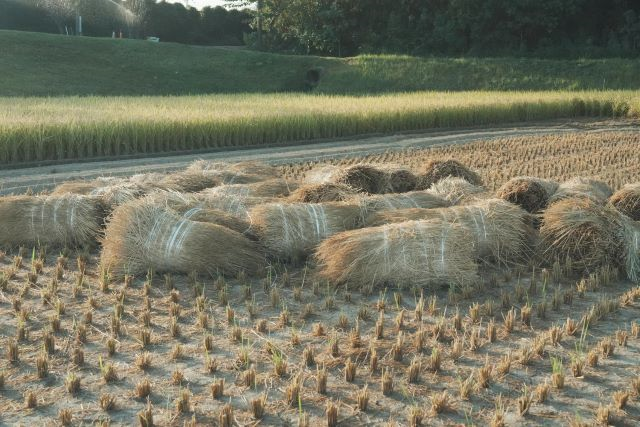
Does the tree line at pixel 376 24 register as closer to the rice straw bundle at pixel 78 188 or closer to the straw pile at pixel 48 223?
the rice straw bundle at pixel 78 188

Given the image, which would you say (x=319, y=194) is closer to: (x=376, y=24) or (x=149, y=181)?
(x=149, y=181)

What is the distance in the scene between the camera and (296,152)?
15.3m

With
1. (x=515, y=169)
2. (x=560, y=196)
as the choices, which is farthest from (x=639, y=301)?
(x=515, y=169)

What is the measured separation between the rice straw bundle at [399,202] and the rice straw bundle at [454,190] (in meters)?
0.10

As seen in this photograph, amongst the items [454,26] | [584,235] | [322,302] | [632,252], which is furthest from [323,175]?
[454,26]

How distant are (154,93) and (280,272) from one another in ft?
93.9

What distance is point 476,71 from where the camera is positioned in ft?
111

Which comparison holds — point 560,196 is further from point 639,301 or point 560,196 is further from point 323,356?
point 323,356

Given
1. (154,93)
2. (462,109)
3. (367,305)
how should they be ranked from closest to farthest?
(367,305)
(462,109)
(154,93)

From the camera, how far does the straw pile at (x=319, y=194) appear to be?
740cm

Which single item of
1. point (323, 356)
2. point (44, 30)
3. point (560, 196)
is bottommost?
point (323, 356)

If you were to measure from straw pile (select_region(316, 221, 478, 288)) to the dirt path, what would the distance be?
20.5 ft

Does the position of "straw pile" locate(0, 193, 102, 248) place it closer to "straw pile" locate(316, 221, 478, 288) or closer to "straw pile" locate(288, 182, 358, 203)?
"straw pile" locate(288, 182, 358, 203)

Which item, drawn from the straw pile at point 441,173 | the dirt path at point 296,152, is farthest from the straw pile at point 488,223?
the dirt path at point 296,152
